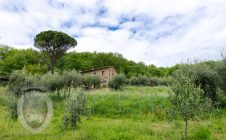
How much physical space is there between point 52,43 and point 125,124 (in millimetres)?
45593

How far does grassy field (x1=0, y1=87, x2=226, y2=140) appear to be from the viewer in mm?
17453

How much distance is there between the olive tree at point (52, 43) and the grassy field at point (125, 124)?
3062 cm

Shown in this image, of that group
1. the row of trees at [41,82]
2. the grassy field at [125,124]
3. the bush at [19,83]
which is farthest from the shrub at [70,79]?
the grassy field at [125,124]

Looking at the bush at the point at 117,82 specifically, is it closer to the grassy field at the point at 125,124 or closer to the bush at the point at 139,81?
the grassy field at the point at 125,124

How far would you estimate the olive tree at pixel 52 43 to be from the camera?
205ft

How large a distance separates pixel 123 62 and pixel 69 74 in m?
59.5

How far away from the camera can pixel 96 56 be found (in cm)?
9494

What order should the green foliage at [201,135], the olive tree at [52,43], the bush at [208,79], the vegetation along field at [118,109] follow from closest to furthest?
the green foliage at [201,135] < the vegetation along field at [118,109] < the bush at [208,79] < the olive tree at [52,43]

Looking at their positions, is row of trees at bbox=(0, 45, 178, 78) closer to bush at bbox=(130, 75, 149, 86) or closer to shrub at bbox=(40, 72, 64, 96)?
bush at bbox=(130, 75, 149, 86)

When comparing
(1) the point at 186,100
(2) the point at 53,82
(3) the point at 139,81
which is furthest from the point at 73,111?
(3) the point at 139,81

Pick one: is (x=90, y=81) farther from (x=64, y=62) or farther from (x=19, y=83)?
(x=64, y=62)

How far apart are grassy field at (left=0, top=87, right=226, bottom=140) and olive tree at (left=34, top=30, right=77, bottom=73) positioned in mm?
30618

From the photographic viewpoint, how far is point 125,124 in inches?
811

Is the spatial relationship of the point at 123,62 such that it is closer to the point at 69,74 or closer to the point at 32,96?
the point at 69,74
